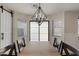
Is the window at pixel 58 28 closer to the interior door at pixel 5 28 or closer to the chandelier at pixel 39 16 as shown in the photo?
the chandelier at pixel 39 16

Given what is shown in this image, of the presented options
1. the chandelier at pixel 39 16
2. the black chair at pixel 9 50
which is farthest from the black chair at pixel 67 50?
the black chair at pixel 9 50

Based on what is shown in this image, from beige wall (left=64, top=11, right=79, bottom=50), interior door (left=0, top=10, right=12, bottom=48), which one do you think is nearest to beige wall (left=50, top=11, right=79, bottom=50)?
beige wall (left=64, top=11, right=79, bottom=50)

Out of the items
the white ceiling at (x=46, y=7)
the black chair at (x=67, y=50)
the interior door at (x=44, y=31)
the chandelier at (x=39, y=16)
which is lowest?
the black chair at (x=67, y=50)

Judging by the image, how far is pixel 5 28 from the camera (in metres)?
0.98

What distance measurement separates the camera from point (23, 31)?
1.10m

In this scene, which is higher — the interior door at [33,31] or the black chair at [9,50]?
the interior door at [33,31]

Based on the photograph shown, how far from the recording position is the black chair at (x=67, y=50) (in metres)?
0.93

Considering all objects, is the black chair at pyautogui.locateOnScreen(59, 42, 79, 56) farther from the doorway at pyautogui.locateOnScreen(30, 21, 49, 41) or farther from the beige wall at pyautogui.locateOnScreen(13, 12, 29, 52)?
the beige wall at pyautogui.locateOnScreen(13, 12, 29, 52)

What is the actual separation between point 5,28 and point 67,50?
60 cm

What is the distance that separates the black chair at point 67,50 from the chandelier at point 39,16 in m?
0.31

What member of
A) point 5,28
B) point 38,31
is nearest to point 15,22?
point 5,28

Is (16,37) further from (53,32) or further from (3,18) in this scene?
(53,32)

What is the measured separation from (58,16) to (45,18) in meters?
0.13

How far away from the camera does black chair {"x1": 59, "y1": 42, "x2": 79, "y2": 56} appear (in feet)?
3.06
